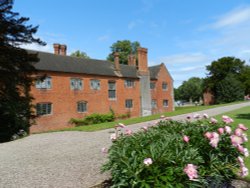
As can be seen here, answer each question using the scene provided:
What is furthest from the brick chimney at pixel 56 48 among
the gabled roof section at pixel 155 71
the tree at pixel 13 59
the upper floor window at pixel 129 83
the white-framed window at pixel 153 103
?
the tree at pixel 13 59

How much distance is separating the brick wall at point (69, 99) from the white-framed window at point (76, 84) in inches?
15.3

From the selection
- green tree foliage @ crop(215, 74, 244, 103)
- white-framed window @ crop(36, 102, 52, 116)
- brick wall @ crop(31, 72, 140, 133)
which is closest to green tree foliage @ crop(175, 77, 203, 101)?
green tree foliage @ crop(215, 74, 244, 103)

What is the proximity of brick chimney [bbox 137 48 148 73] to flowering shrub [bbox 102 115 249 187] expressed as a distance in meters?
36.6

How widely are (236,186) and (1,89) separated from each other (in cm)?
1579

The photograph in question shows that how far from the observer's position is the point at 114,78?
125 feet

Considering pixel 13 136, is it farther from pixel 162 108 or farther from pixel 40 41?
pixel 162 108

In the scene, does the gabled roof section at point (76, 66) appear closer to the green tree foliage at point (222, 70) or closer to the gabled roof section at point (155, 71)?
the gabled roof section at point (155, 71)

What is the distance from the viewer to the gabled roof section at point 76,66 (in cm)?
3162

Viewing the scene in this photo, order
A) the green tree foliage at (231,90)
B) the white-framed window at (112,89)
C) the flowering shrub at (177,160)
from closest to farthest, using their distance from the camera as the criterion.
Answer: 1. the flowering shrub at (177,160)
2. the white-framed window at (112,89)
3. the green tree foliage at (231,90)

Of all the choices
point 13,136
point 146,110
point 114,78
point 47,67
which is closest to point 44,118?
point 47,67

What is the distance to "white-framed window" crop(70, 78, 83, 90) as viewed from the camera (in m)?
33.3

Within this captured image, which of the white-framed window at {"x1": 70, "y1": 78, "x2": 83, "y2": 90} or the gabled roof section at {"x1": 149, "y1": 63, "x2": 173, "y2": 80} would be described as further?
the gabled roof section at {"x1": 149, "y1": 63, "x2": 173, "y2": 80}

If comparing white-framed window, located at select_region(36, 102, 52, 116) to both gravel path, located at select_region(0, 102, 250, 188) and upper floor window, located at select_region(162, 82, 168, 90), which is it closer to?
gravel path, located at select_region(0, 102, 250, 188)

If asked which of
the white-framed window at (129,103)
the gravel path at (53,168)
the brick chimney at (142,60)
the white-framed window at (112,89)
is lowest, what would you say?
the gravel path at (53,168)
